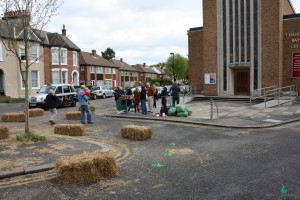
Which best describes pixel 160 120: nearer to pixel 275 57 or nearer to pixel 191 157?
pixel 191 157

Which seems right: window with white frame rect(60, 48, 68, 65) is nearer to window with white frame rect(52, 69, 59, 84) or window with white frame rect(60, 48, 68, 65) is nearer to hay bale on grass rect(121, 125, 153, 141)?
window with white frame rect(52, 69, 59, 84)

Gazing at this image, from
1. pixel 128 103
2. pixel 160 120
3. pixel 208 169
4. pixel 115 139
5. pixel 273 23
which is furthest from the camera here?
pixel 273 23

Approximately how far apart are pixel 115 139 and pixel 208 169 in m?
4.30

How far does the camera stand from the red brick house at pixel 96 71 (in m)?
51.9

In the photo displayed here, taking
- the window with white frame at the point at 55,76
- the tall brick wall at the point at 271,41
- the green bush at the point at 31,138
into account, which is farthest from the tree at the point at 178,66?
the green bush at the point at 31,138

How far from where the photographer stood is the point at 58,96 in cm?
2269

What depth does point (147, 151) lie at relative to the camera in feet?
26.4

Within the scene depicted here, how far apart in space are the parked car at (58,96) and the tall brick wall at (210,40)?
1262 cm

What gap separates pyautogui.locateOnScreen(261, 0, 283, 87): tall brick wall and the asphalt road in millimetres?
15987

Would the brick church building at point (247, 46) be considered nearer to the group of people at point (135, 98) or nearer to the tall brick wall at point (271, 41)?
the tall brick wall at point (271, 41)

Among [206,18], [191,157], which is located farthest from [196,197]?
[206,18]

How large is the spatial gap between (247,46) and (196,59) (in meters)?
6.04

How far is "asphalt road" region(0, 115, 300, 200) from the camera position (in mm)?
4844

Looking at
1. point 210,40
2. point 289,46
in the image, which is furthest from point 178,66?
point 289,46
